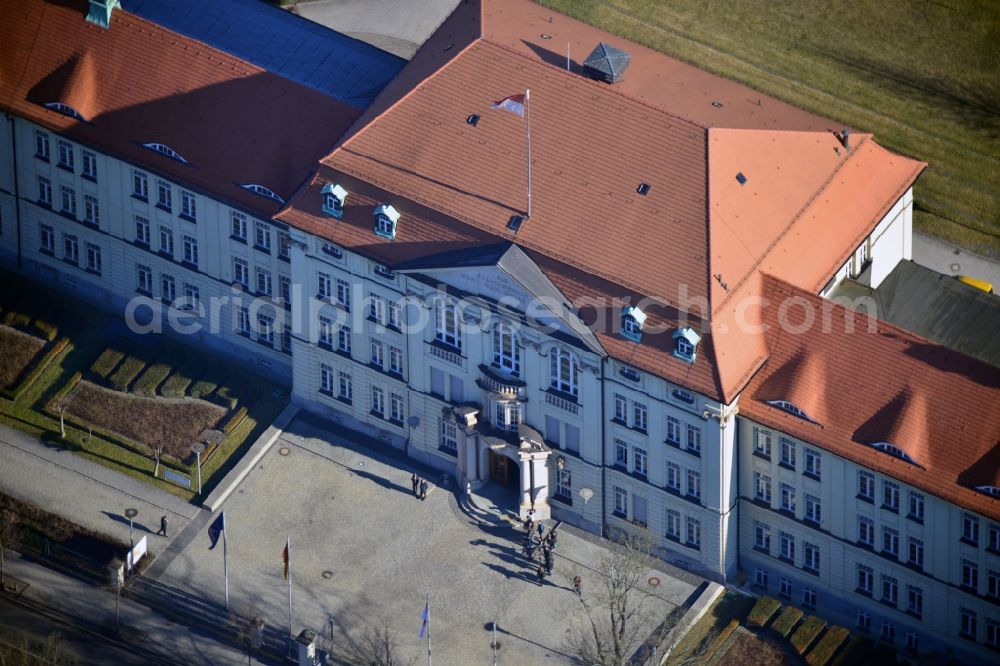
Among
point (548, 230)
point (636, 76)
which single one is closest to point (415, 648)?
point (548, 230)

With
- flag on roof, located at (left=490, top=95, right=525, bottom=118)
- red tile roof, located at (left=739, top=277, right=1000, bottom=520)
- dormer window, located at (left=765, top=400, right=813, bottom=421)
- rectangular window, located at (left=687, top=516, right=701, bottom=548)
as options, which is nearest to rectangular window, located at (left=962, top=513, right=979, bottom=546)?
red tile roof, located at (left=739, top=277, right=1000, bottom=520)

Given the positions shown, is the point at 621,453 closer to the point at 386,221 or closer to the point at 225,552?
the point at 386,221

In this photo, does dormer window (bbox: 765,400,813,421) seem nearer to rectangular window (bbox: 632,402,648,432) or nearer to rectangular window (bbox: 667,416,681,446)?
rectangular window (bbox: 667,416,681,446)

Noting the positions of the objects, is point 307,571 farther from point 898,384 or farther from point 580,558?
point 898,384

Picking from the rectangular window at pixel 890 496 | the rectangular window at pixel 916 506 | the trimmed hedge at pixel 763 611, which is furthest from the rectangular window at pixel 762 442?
the rectangular window at pixel 916 506

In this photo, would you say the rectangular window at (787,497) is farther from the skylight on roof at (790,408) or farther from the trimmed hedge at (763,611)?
the trimmed hedge at (763,611)
